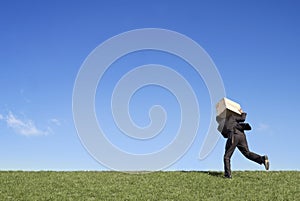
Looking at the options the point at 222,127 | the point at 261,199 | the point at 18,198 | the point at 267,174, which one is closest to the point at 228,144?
the point at 222,127

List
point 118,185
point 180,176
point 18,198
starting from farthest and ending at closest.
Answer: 1. point 180,176
2. point 118,185
3. point 18,198

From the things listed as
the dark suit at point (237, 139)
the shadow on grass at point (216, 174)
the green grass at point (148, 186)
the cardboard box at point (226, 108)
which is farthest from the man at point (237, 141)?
the green grass at point (148, 186)

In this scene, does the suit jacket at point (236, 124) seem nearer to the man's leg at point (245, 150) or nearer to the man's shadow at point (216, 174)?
the man's leg at point (245, 150)

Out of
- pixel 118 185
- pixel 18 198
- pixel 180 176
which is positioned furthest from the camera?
pixel 180 176

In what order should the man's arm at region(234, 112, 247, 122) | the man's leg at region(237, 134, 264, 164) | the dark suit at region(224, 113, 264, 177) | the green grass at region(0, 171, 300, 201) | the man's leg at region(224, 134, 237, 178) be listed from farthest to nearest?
the man's arm at region(234, 112, 247, 122) → the man's leg at region(237, 134, 264, 164) → the dark suit at region(224, 113, 264, 177) → the man's leg at region(224, 134, 237, 178) → the green grass at region(0, 171, 300, 201)

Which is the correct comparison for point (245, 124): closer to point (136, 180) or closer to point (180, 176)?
point (180, 176)

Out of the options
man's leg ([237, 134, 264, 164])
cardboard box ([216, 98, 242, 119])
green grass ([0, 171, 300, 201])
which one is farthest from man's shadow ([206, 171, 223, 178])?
cardboard box ([216, 98, 242, 119])

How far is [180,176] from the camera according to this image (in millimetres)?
19516

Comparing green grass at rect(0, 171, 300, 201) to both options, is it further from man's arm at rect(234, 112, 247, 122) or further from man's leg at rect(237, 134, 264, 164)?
man's arm at rect(234, 112, 247, 122)

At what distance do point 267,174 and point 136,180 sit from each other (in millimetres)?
6194

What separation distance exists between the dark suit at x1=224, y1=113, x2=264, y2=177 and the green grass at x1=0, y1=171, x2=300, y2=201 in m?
0.82

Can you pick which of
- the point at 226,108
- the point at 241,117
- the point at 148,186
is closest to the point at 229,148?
the point at 241,117

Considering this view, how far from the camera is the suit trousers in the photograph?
1978 centimetres

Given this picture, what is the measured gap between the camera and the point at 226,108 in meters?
20.0
